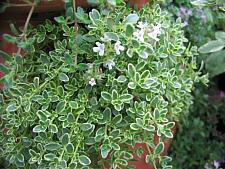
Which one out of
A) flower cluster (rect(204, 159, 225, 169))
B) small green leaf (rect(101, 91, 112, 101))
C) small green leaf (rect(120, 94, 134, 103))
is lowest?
flower cluster (rect(204, 159, 225, 169))

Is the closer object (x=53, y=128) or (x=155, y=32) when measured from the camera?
(x=53, y=128)

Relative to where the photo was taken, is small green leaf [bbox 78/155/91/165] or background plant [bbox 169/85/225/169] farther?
background plant [bbox 169/85/225/169]

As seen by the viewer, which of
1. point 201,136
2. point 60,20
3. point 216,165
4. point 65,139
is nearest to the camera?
point 65,139

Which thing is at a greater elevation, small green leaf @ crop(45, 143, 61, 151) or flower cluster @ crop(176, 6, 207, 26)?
flower cluster @ crop(176, 6, 207, 26)

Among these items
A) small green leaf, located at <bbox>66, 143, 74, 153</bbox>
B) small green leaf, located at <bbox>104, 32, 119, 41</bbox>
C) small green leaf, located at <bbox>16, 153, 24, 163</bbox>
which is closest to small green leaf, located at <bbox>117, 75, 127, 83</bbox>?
small green leaf, located at <bbox>104, 32, 119, 41</bbox>

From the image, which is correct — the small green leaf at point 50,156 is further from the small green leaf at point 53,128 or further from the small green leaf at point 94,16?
the small green leaf at point 94,16

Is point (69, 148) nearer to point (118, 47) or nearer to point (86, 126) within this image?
point (86, 126)

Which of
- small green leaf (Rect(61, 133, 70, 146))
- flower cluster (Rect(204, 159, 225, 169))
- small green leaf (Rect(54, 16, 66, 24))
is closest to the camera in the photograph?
small green leaf (Rect(61, 133, 70, 146))

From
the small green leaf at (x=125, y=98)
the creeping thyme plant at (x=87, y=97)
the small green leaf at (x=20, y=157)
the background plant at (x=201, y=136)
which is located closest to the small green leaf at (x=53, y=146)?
the creeping thyme plant at (x=87, y=97)

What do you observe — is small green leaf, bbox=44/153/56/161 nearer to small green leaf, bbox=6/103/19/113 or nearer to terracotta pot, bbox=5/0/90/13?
small green leaf, bbox=6/103/19/113

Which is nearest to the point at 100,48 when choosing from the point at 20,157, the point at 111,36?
the point at 111,36

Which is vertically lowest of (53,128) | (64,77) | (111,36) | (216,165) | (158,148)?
(216,165)
